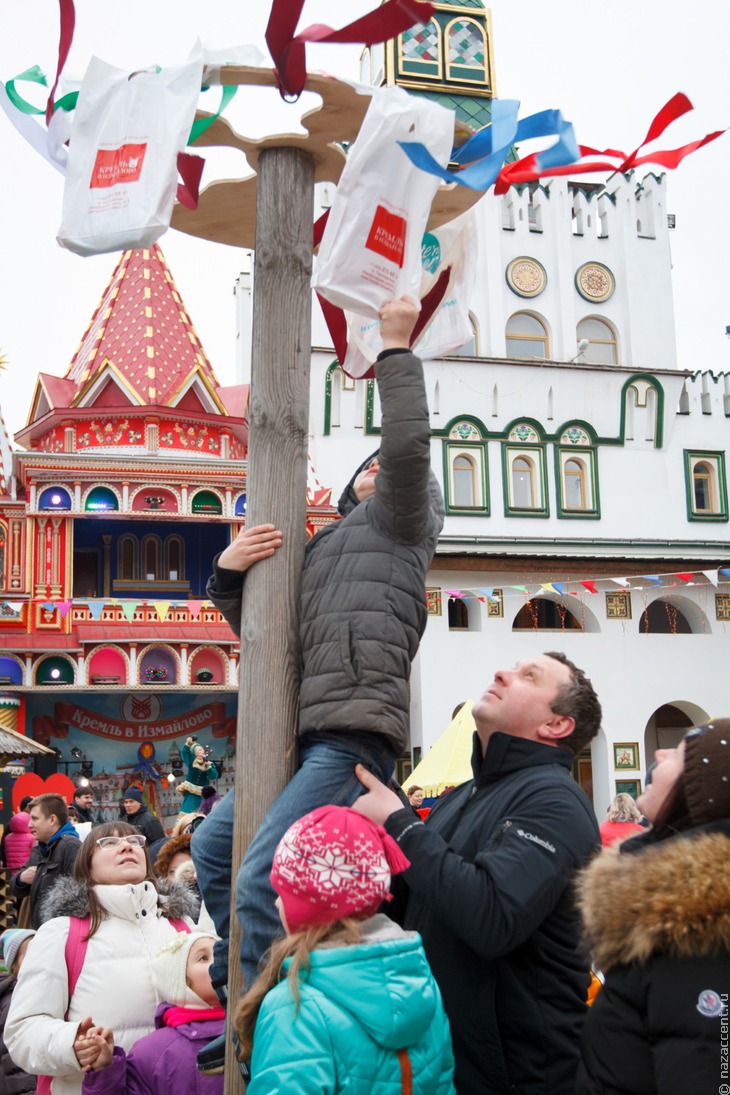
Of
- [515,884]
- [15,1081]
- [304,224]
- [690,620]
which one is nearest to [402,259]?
[304,224]

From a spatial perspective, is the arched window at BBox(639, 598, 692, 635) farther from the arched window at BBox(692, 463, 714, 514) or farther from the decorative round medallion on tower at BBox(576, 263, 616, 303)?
the decorative round medallion on tower at BBox(576, 263, 616, 303)

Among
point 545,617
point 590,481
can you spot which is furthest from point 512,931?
point 590,481

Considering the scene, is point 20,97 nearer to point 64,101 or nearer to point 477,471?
point 64,101

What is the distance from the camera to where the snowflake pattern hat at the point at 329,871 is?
262 centimetres

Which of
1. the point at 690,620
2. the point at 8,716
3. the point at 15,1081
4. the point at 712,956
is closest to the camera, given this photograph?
the point at 712,956

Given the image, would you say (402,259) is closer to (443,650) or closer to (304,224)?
(304,224)

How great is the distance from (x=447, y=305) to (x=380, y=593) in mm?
1365

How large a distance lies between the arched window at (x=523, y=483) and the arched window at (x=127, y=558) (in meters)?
7.93

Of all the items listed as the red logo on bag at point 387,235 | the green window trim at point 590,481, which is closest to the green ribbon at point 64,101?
the red logo on bag at point 387,235

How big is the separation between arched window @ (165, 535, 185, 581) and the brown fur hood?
22485 mm

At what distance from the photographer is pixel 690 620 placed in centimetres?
2544

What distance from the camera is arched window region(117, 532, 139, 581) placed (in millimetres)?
24281

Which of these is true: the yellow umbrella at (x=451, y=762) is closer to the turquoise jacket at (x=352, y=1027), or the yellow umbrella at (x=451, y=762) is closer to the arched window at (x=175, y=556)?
the arched window at (x=175, y=556)

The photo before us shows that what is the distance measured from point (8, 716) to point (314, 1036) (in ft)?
66.6
